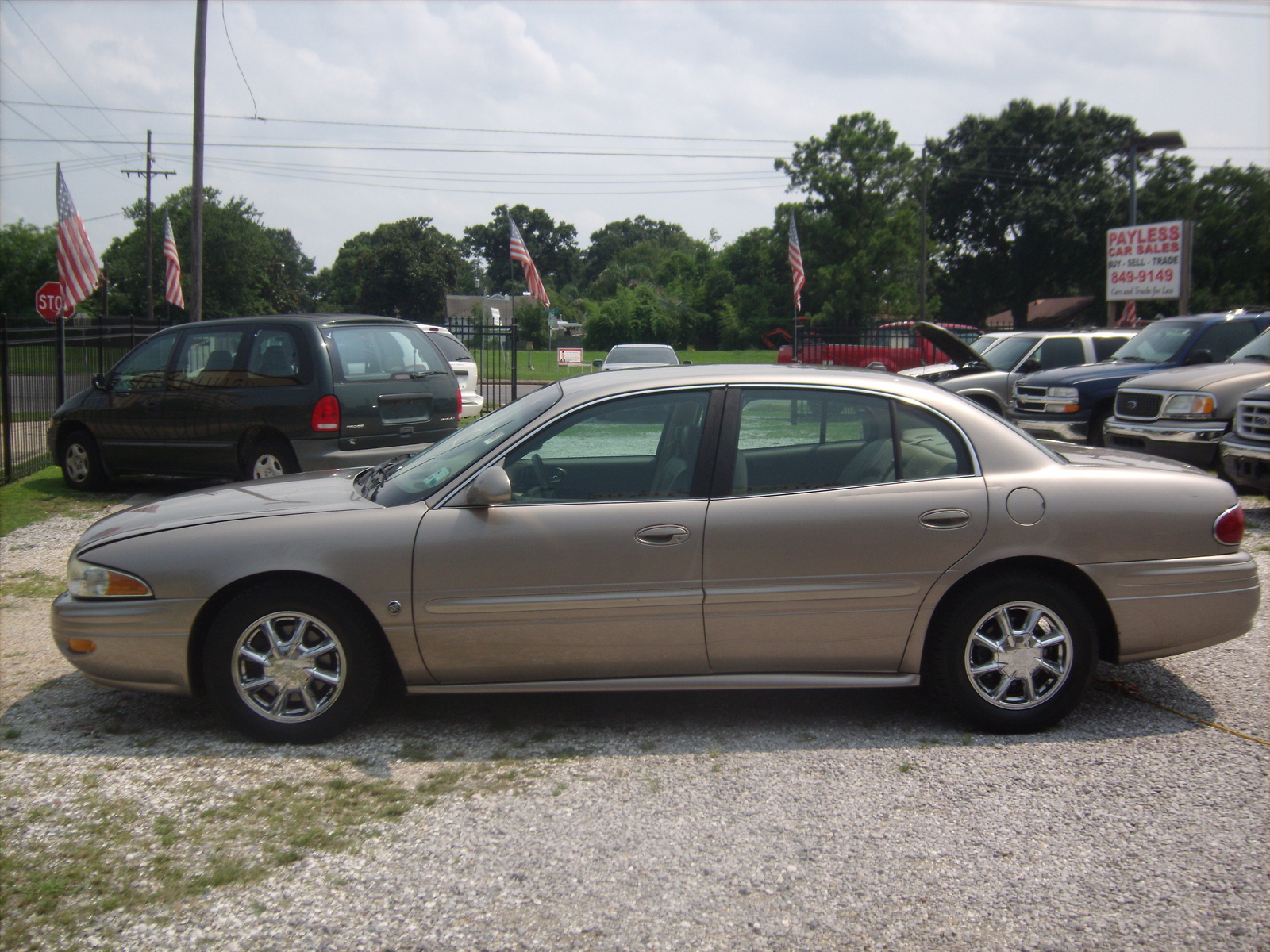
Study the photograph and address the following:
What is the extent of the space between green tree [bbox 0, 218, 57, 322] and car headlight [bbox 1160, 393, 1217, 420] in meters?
67.3

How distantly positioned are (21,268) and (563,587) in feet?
237

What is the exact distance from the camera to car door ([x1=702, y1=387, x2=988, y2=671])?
406 cm

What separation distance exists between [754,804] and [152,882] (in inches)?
76.4

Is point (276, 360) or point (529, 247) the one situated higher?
point (529, 247)

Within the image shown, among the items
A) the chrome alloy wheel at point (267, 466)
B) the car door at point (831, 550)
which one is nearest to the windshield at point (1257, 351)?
the car door at point (831, 550)

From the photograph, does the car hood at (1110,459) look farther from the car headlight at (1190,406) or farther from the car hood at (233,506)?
the car headlight at (1190,406)

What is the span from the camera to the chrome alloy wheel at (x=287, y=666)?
13.2ft

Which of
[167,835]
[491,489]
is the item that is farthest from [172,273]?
[167,835]

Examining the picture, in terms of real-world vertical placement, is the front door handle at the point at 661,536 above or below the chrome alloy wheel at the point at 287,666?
above

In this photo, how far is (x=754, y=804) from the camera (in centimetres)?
359

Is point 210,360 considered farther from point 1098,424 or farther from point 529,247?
point 529,247

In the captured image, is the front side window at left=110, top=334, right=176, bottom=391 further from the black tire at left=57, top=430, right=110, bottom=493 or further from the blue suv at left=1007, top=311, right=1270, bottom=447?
the blue suv at left=1007, top=311, right=1270, bottom=447

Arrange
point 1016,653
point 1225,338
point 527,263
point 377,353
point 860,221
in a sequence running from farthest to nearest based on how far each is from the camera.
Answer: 1. point 860,221
2. point 527,263
3. point 1225,338
4. point 377,353
5. point 1016,653

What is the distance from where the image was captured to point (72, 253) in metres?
16.5
